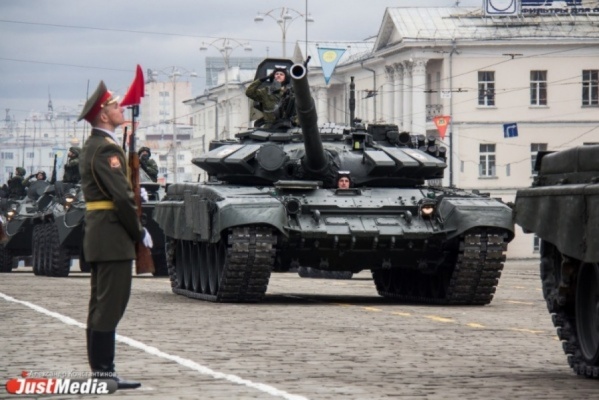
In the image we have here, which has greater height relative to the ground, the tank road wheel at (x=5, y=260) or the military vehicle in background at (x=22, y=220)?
the military vehicle in background at (x=22, y=220)

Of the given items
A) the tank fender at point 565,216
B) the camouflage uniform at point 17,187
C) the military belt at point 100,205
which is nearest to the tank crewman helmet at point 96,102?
the military belt at point 100,205

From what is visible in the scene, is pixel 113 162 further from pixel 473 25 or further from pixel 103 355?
pixel 473 25

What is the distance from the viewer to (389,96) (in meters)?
78.8

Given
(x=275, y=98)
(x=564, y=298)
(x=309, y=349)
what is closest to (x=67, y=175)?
(x=275, y=98)

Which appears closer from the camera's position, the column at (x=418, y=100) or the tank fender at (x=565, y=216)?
the tank fender at (x=565, y=216)

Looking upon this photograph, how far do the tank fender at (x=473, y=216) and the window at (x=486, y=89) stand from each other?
52.0 metres

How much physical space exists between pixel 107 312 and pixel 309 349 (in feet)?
11.6

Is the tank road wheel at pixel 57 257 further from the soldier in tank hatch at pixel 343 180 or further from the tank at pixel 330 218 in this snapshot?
the soldier in tank hatch at pixel 343 180

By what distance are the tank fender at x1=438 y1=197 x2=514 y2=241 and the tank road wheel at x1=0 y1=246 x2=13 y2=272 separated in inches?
780

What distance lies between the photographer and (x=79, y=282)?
96.6 ft

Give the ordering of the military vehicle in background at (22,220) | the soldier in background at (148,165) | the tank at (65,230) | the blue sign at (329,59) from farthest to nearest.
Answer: the blue sign at (329,59), the military vehicle in background at (22,220), the soldier in background at (148,165), the tank at (65,230)

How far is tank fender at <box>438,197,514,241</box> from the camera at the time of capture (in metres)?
20.6

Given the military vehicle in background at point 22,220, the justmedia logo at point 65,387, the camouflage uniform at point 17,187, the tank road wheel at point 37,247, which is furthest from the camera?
the camouflage uniform at point 17,187

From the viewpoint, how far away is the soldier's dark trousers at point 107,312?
10664mm
